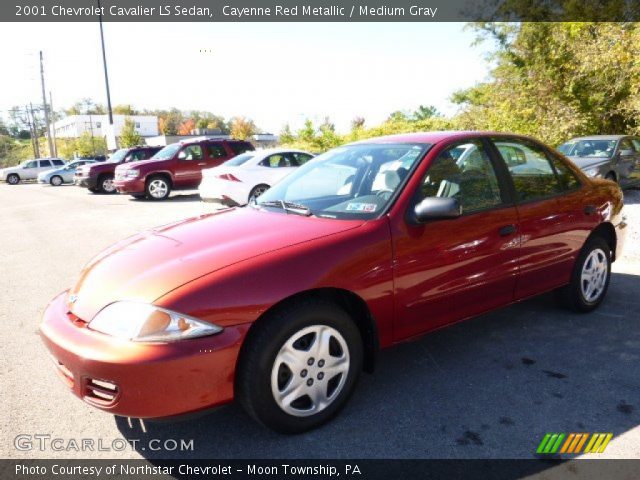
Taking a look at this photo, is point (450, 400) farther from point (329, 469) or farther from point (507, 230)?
point (507, 230)

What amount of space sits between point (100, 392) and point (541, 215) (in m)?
3.17

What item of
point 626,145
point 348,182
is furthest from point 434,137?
point 626,145

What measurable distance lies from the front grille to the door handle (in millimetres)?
2571

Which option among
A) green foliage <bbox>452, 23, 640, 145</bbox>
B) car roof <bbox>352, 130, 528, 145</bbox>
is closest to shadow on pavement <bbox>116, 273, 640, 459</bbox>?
car roof <bbox>352, 130, 528, 145</bbox>

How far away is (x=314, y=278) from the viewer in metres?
2.54

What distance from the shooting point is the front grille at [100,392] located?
7.42ft

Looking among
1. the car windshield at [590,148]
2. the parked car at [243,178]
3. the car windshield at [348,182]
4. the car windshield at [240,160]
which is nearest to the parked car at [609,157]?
the car windshield at [590,148]

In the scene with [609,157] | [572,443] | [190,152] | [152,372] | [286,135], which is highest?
[286,135]

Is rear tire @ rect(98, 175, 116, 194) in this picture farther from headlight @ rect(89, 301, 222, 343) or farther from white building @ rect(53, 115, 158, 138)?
white building @ rect(53, 115, 158, 138)

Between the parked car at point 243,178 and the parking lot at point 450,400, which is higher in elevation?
the parked car at point 243,178

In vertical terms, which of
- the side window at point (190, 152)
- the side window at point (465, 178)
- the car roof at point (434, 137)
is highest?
the side window at point (190, 152)

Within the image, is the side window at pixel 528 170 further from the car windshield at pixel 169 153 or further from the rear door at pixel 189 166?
the car windshield at pixel 169 153

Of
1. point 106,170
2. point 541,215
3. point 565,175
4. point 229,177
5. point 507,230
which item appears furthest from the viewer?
point 106,170

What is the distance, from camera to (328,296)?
2.72 metres
